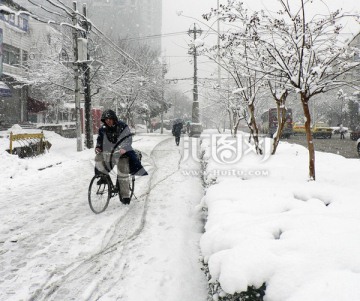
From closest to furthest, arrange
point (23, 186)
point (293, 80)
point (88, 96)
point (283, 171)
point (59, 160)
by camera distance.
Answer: point (293, 80) < point (283, 171) < point (23, 186) < point (59, 160) < point (88, 96)

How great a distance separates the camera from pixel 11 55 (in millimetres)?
27844

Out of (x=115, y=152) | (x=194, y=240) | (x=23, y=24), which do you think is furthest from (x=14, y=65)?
(x=194, y=240)

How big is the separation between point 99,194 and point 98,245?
75.7 inches

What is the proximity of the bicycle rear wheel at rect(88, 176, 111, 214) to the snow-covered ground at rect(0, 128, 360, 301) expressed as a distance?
0.17 meters

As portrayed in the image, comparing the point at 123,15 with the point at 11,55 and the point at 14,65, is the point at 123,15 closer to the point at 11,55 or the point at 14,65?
the point at 11,55

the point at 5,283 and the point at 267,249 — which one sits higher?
the point at 267,249

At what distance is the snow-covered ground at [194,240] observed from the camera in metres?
2.40

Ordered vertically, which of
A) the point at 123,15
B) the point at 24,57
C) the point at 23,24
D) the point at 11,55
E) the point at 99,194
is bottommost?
the point at 99,194

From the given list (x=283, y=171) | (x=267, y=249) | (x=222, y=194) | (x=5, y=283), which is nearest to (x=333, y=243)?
(x=267, y=249)

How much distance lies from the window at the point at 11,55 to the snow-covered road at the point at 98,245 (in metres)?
22.1

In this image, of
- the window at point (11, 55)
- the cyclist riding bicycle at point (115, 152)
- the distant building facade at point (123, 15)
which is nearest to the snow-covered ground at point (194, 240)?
the cyclist riding bicycle at point (115, 152)

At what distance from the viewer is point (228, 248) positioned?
2.94 m

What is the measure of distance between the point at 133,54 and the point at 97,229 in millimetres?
36362

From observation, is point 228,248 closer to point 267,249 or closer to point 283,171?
A: point 267,249
